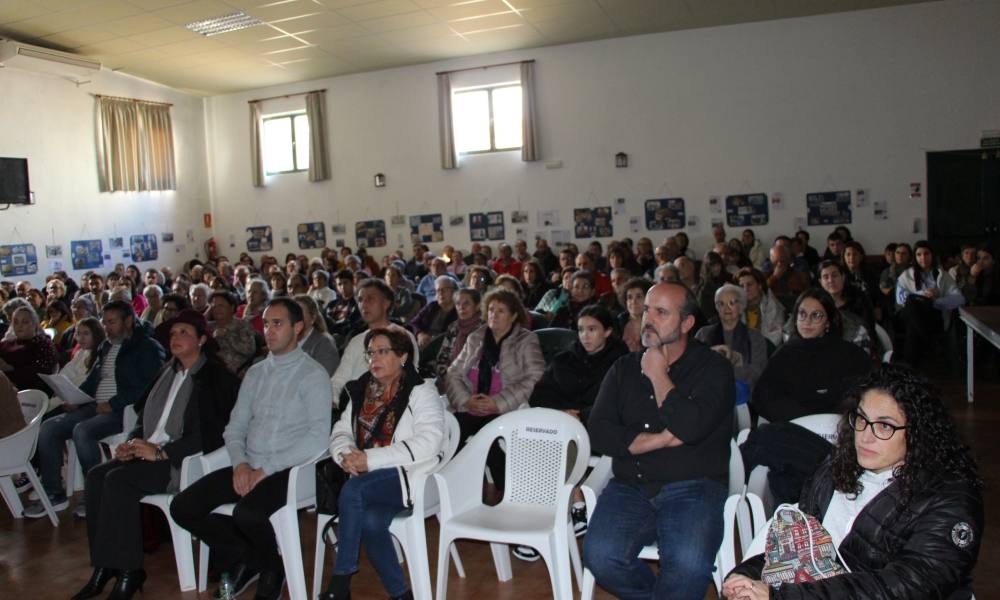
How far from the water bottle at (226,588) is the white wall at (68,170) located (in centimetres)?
947

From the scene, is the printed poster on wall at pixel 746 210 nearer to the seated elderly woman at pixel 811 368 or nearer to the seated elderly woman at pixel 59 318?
the seated elderly woman at pixel 811 368

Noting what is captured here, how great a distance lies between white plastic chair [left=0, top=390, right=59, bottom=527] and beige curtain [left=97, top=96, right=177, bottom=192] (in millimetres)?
8818

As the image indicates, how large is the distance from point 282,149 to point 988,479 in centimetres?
1243

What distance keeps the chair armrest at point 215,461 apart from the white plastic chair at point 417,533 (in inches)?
23.4

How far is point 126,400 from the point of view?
15.3 ft

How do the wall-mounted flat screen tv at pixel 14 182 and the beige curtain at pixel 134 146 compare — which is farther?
the beige curtain at pixel 134 146

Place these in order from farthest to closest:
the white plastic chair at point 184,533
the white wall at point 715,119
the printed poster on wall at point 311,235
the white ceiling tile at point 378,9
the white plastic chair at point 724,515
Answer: the printed poster on wall at point 311,235
the white wall at point 715,119
the white ceiling tile at point 378,9
the white plastic chair at point 184,533
the white plastic chair at point 724,515

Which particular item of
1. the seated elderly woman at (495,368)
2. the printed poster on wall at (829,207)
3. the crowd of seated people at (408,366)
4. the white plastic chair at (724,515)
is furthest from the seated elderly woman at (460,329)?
the printed poster on wall at (829,207)

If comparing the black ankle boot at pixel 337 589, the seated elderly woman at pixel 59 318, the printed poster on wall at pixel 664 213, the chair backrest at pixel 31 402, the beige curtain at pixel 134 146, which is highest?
the beige curtain at pixel 134 146

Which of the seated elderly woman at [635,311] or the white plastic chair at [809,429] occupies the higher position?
the seated elderly woman at [635,311]

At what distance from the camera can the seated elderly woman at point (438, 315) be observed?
6184 mm

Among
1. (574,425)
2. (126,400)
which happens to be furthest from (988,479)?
(126,400)

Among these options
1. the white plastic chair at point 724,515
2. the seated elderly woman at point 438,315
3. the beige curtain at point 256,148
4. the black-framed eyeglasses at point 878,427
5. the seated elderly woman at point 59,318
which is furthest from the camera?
the beige curtain at point 256,148

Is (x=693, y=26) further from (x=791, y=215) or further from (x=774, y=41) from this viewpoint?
(x=791, y=215)
